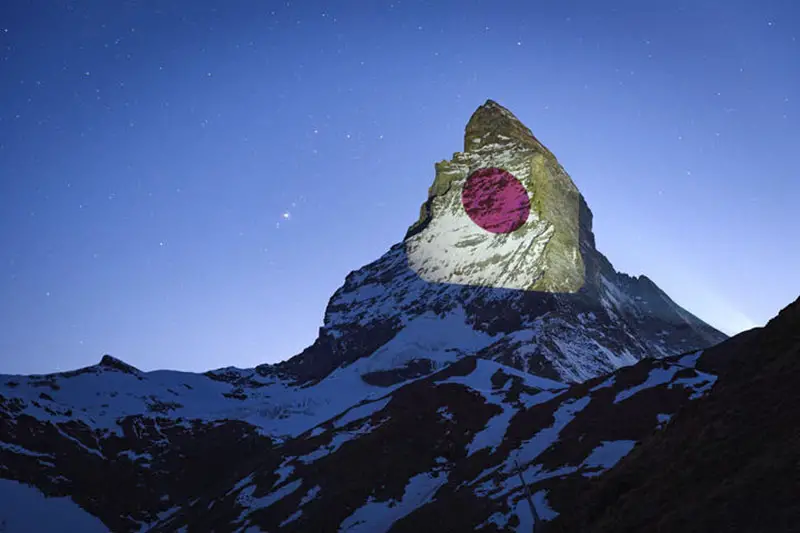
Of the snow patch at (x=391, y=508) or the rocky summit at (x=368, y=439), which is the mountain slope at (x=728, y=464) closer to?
the rocky summit at (x=368, y=439)

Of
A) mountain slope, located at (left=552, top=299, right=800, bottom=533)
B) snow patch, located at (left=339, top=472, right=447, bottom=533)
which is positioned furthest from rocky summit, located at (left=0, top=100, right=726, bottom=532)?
mountain slope, located at (left=552, top=299, right=800, bottom=533)

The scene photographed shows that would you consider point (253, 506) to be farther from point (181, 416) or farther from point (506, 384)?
point (181, 416)

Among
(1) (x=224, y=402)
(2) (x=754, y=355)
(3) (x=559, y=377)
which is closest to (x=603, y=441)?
(2) (x=754, y=355)

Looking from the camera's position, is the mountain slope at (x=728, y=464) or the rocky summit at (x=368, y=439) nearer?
the mountain slope at (x=728, y=464)

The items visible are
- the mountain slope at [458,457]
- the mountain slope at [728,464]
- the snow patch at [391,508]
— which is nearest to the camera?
the mountain slope at [728,464]

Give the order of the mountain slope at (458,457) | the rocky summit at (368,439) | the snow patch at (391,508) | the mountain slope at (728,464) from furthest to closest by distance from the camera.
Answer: the snow patch at (391,508)
the rocky summit at (368,439)
the mountain slope at (458,457)
the mountain slope at (728,464)

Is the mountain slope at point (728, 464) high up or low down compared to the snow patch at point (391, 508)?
up

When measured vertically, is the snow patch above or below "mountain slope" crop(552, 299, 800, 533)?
below

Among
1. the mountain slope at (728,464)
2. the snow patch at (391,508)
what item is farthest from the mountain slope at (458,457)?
the mountain slope at (728,464)

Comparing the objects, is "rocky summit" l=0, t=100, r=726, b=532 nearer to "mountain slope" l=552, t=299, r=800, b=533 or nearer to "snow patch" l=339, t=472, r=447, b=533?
"snow patch" l=339, t=472, r=447, b=533

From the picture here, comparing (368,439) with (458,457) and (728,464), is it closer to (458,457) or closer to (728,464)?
(458,457)

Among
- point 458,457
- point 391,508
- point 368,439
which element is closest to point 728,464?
point 391,508
